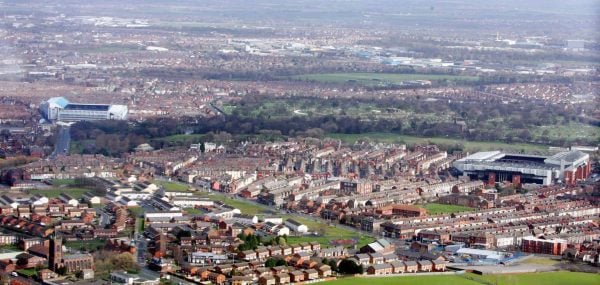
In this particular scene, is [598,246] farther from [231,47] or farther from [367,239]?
[231,47]

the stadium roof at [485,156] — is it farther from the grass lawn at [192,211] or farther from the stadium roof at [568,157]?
the grass lawn at [192,211]

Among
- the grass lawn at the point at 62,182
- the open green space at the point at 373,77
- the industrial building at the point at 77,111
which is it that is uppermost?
the grass lawn at the point at 62,182

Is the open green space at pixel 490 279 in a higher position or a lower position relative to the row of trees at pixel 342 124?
higher

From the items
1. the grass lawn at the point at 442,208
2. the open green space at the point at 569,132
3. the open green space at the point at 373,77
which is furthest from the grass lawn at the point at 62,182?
the open green space at the point at 373,77

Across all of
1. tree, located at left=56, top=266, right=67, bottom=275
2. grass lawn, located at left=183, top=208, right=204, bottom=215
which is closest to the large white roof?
grass lawn, located at left=183, top=208, right=204, bottom=215

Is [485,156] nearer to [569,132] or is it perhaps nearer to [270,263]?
[569,132]

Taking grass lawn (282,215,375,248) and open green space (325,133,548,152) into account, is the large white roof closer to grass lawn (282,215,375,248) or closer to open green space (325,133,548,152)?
open green space (325,133,548,152)
